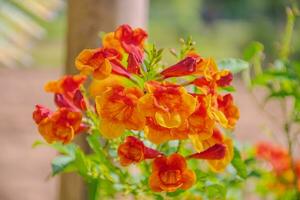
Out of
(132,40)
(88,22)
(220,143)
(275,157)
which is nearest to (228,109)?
(220,143)

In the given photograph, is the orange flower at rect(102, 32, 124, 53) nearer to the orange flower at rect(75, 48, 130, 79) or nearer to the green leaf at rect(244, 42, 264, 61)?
the orange flower at rect(75, 48, 130, 79)

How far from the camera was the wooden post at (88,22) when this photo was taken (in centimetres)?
130

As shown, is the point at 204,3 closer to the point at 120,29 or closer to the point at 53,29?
the point at 53,29

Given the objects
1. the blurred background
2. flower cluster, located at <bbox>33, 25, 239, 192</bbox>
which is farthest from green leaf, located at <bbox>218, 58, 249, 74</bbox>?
the blurred background

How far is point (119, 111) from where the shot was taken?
828 millimetres

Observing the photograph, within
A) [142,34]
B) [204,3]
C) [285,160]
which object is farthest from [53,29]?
[142,34]

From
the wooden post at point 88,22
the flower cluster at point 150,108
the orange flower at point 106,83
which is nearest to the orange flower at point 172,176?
the flower cluster at point 150,108

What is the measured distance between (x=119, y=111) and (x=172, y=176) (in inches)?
3.7

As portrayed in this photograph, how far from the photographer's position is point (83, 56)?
2.92 feet

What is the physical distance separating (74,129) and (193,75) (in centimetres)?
16

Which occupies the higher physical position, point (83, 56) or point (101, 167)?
point (83, 56)

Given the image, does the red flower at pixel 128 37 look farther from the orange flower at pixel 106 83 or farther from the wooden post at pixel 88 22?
the wooden post at pixel 88 22

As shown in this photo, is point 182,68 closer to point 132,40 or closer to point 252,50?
point 132,40

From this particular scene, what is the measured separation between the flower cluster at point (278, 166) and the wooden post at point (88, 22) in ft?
1.26
